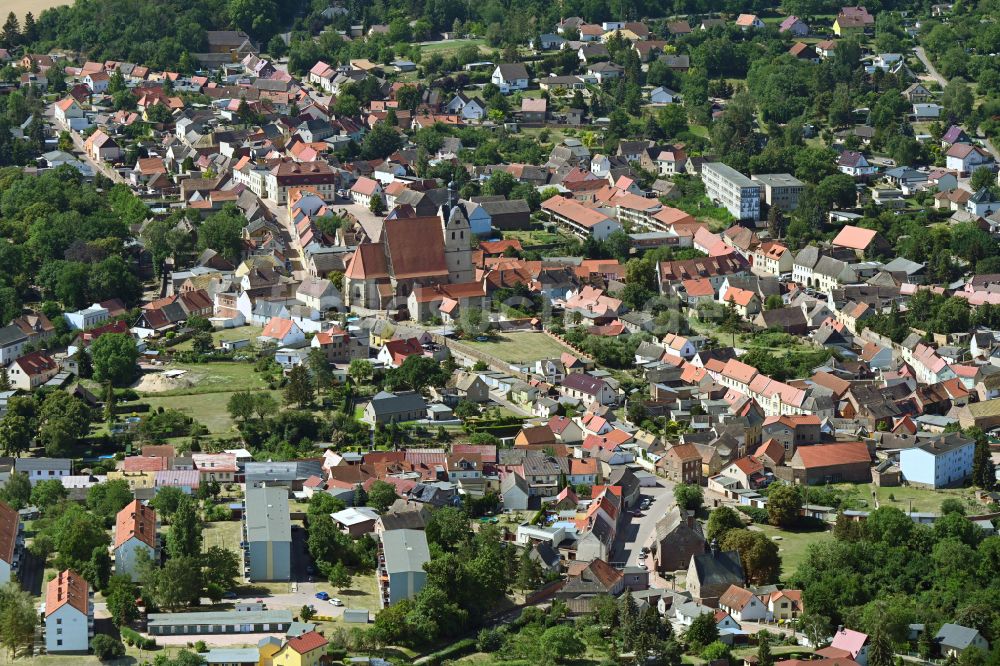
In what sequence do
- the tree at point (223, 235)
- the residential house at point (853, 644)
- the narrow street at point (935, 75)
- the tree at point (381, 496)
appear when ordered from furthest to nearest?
the narrow street at point (935, 75) < the tree at point (223, 235) < the tree at point (381, 496) < the residential house at point (853, 644)

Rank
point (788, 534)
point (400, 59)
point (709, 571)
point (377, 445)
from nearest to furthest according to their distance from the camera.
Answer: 1. point (709, 571)
2. point (788, 534)
3. point (377, 445)
4. point (400, 59)

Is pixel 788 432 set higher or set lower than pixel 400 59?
lower

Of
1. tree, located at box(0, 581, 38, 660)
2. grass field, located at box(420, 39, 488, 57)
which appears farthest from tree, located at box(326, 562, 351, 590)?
grass field, located at box(420, 39, 488, 57)

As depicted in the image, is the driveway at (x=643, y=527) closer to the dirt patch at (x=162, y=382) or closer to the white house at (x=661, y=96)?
the dirt patch at (x=162, y=382)

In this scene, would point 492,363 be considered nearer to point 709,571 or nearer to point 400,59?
point 709,571

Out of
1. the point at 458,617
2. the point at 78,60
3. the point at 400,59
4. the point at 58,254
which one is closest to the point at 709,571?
the point at 458,617

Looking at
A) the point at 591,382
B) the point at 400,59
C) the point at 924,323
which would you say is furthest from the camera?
the point at 400,59

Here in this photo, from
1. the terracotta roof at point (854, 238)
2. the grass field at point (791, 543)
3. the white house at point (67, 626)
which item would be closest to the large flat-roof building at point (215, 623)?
the white house at point (67, 626)
